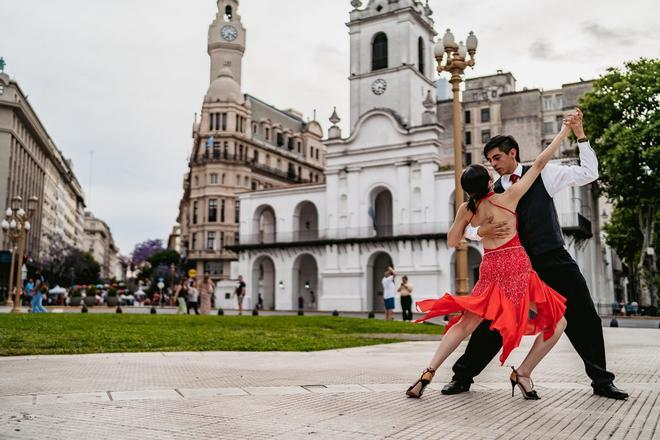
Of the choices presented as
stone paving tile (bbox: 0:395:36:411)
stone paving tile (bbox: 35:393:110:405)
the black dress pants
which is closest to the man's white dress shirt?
the black dress pants

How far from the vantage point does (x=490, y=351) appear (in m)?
4.95

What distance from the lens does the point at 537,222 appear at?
486 cm

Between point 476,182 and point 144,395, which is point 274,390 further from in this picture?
point 476,182

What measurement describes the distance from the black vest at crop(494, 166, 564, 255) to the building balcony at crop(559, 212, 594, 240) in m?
32.8

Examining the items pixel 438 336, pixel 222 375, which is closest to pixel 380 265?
pixel 438 336

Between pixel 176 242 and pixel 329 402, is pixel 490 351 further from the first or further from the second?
pixel 176 242

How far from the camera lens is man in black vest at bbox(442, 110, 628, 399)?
15.8 feet

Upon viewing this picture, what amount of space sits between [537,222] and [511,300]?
71 cm

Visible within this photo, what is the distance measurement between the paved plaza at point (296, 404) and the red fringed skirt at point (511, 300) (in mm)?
562

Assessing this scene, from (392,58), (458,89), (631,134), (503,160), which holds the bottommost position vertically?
(503,160)

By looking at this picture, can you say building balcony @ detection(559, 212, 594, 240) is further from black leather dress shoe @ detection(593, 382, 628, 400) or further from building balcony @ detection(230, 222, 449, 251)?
black leather dress shoe @ detection(593, 382, 628, 400)

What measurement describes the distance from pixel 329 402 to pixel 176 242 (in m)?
148

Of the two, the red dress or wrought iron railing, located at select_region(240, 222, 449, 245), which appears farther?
wrought iron railing, located at select_region(240, 222, 449, 245)

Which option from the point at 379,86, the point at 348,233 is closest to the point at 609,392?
the point at 348,233
